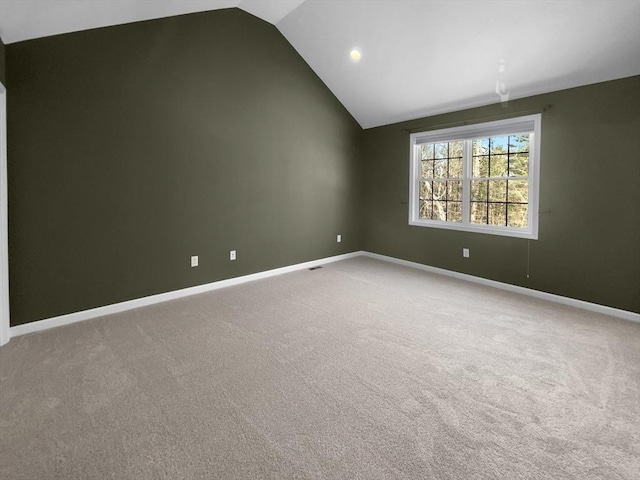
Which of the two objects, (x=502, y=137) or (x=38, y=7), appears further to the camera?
(x=502, y=137)

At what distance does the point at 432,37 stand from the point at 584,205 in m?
2.36

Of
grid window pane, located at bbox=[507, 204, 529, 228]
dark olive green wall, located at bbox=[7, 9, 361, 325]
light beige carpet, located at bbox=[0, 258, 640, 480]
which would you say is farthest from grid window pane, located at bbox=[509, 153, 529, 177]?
dark olive green wall, located at bbox=[7, 9, 361, 325]

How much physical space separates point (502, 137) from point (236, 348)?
3911mm

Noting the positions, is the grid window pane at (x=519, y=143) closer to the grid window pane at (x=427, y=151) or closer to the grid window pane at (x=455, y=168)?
the grid window pane at (x=455, y=168)

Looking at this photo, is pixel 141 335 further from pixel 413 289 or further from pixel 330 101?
pixel 330 101

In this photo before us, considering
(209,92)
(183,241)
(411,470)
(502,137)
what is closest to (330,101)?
(209,92)

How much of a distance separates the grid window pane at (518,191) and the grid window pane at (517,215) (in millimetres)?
73

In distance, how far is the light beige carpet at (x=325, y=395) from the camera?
153 centimetres

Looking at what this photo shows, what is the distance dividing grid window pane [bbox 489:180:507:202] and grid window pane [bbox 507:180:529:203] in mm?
70

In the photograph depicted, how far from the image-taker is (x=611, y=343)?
8.93 feet

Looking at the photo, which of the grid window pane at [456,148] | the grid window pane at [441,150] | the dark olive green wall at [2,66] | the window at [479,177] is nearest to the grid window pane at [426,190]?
the window at [479,177]

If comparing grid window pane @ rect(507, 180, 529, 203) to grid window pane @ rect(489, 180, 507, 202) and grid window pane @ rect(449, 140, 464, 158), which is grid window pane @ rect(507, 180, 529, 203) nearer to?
grid window pane @ rect(489, 180, 507, 202)

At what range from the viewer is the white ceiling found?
2754 mm

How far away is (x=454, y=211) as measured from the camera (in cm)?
486
